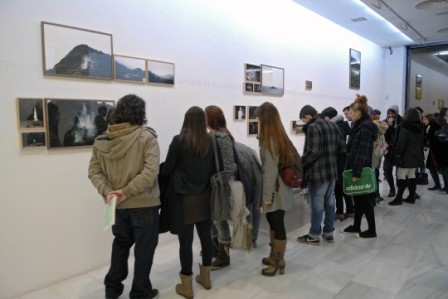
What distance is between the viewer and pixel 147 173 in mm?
2211

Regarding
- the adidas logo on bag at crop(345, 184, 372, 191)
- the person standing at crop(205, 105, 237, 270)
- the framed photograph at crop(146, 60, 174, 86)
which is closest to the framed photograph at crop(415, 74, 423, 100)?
the adidas logo on bag at crop(345, 184, 372, 191)

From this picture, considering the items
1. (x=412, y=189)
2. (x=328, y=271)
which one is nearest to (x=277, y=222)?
(x=328, y=271)

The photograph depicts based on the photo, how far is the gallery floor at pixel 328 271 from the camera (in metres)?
2.66

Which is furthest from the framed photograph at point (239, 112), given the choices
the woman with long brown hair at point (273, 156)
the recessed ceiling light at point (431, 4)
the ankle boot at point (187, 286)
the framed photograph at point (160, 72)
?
the recessed ceiling light at point (431, 4)

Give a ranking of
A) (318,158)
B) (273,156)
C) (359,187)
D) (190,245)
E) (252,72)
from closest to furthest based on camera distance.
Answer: (190,245), (273,156), (318,158), (359,187), (252,72)

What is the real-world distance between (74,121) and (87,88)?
307 mm

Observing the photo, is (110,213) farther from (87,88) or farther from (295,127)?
(295,127)

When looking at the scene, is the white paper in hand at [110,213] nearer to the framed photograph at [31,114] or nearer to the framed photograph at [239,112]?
the framed photograph at [31,114]

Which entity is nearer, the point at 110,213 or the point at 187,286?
the point at 110,213

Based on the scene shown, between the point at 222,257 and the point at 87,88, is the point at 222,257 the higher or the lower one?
the lower one

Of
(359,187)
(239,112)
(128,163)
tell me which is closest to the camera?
(128,163)

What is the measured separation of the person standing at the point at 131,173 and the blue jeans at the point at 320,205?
176 cm

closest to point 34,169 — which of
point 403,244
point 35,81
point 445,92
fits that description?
point 35,81

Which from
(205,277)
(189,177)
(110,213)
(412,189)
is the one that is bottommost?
(205,277)
